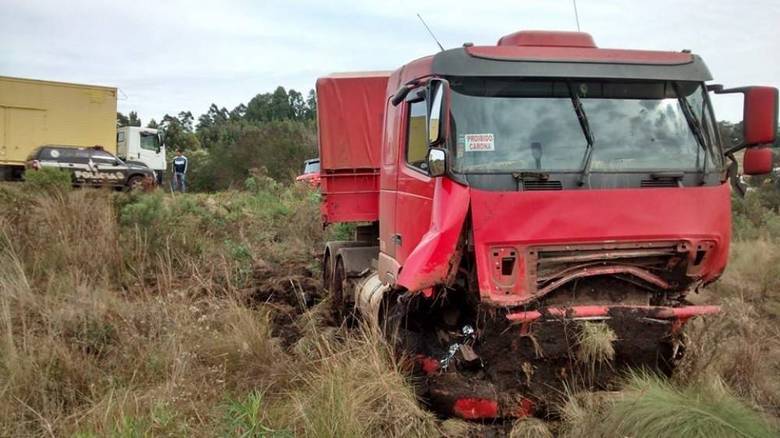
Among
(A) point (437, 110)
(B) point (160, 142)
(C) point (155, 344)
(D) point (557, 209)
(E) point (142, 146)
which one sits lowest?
(C) point (155, 344)

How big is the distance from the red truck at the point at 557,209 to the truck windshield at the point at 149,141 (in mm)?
27040

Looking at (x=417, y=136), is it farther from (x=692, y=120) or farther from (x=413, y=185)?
(x=692, y=120)

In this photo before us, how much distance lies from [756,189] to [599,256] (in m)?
16.6

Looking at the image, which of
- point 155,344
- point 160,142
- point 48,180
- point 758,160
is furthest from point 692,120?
point 160,142

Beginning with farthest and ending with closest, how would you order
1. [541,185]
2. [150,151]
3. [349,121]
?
[150,151] → [349,121] → [541,185]

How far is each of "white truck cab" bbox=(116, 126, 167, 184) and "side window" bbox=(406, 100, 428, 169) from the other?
82.5ft

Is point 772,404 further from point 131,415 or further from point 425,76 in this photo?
point 131,415

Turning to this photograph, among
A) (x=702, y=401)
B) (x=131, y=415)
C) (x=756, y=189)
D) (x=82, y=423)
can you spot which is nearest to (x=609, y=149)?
(x=702, y=401)

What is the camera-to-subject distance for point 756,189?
63.3ft

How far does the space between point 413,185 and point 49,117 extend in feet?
73.7

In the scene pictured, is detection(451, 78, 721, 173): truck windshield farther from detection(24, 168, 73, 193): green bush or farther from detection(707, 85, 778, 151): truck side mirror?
detection(24, 168, 73, 193): green bush

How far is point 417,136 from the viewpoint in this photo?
236 inches

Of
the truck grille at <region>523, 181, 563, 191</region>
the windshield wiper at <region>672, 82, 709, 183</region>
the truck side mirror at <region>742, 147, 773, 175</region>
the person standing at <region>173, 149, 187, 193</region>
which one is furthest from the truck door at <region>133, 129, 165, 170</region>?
the truck side mirror at <region>742, 147, 773, 175</region>

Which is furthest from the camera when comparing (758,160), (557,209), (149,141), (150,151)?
(149,141)
